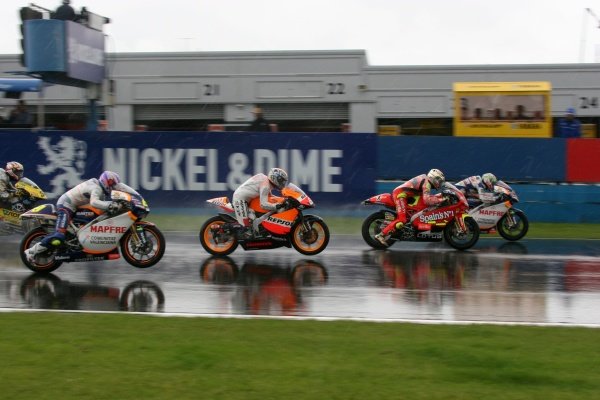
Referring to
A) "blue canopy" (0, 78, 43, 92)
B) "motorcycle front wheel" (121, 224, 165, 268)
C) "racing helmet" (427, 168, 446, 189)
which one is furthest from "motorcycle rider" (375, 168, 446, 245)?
"blue canopy" (0, 78, 43, 92)

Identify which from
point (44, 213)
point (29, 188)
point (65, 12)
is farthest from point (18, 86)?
point (44, 213)

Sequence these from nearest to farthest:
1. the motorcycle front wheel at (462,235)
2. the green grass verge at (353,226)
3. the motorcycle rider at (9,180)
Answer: the motorcycle front wheel at (462,235)
the motorcycle rider at (9,180)
the green grass verge at (353,226)

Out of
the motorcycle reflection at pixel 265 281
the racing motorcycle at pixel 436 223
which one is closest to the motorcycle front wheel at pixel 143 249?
the motorcycle reflection at pixel 265 281

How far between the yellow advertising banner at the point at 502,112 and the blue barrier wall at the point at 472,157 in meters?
3.63

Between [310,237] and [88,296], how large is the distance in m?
4.58

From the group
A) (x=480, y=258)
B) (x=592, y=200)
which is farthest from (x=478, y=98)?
(x=480, y=258)

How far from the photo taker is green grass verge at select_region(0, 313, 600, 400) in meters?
6.11

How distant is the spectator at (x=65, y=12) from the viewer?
2333cm

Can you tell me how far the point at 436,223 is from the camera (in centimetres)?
1509

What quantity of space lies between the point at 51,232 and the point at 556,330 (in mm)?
7345

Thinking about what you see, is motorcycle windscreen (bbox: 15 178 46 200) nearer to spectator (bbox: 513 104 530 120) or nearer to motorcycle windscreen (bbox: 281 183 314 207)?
motorcycle windscreen (bbox: 281 183 314 207)

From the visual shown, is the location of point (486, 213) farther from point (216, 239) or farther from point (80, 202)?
point (80, 202)

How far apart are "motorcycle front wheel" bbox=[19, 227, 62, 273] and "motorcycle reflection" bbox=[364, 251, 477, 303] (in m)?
4.82

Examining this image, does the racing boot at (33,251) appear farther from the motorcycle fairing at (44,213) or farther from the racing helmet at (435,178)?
the racing helmet at (435,178)
